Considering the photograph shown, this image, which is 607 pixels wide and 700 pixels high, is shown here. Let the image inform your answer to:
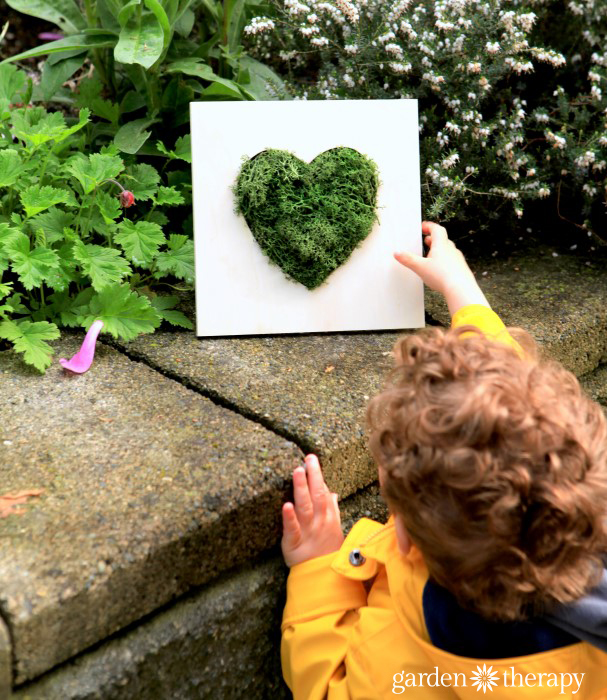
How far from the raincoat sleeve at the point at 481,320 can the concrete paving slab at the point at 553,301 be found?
0.33m

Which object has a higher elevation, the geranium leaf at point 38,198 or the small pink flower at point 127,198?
the geranium leaf at point 38,198

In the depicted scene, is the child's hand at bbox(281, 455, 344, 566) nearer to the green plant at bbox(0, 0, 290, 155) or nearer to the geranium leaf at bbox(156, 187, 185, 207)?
the geranium leaf at bbox(156, 187, 185, 207)

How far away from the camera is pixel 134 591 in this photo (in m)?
1.18

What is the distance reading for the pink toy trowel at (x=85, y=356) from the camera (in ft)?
5.52

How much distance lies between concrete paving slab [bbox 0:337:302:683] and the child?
0.83ft

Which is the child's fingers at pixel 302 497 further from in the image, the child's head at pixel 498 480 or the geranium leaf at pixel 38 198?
the geranium leaf at pixel 38 198

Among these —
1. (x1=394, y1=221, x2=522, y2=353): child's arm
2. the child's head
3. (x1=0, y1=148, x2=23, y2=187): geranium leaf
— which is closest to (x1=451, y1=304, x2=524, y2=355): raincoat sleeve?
(x1=394, y1=221, x2=522, y2=353): child's arm

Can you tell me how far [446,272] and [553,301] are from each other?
51cm

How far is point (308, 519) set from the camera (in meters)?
1.38

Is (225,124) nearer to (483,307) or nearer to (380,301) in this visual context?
(380,301)

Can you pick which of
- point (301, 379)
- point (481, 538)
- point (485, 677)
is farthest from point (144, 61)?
point (485, 677)

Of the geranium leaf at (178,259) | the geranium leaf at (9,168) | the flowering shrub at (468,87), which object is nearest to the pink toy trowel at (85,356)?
the geranium leaf at (178,259)

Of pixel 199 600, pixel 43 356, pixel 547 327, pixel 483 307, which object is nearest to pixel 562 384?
pixel 483 307

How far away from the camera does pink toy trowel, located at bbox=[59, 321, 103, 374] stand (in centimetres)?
168
